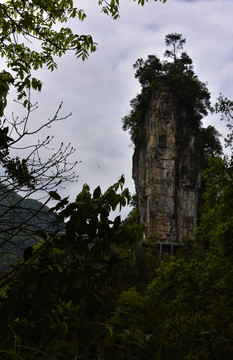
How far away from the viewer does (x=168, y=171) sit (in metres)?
44.3

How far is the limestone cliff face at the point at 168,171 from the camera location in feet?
139

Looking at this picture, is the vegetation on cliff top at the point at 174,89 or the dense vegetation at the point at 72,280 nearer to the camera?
the dense vegetation at the point at 72,280

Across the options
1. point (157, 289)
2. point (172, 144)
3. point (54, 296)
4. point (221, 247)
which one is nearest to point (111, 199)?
point (54, 296)

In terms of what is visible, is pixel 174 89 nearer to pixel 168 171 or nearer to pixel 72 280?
pixel 168 171

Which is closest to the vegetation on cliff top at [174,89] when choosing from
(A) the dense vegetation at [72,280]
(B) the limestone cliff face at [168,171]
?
(B) the limestone cliff face at [168,171]

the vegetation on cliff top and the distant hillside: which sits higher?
the vegetation on cliff top

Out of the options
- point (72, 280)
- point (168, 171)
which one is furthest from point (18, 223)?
point (168, 171)

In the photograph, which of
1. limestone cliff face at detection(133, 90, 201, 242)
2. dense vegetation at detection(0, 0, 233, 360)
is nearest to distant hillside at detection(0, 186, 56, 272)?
dense vegetation at detection(0, 0, 233, 360)

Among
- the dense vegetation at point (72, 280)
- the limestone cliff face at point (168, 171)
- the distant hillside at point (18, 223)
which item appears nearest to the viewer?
the dense vegetation at point (72, 280)

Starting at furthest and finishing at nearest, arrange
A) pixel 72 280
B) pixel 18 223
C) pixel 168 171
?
pixel 168 171
pixel 18 223
pixel 72 280

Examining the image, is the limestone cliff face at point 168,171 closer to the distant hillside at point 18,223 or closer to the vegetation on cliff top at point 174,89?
the vegetation on cliff top at point 174,89

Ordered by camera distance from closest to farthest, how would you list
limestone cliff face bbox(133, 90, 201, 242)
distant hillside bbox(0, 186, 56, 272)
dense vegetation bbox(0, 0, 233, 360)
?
dense vegetation bbox(0, 0, 233, 360), distant hillside bbox(0, 186, 56, 272), limestone cliff face bbox(133, 90, 201, 242)

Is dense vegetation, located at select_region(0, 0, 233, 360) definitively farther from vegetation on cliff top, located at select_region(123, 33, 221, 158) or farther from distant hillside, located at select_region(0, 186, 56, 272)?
vegetation on cliff top, located at select_region(123, 33, 221, 158)

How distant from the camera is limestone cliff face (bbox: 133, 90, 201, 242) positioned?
42406 millimetres
